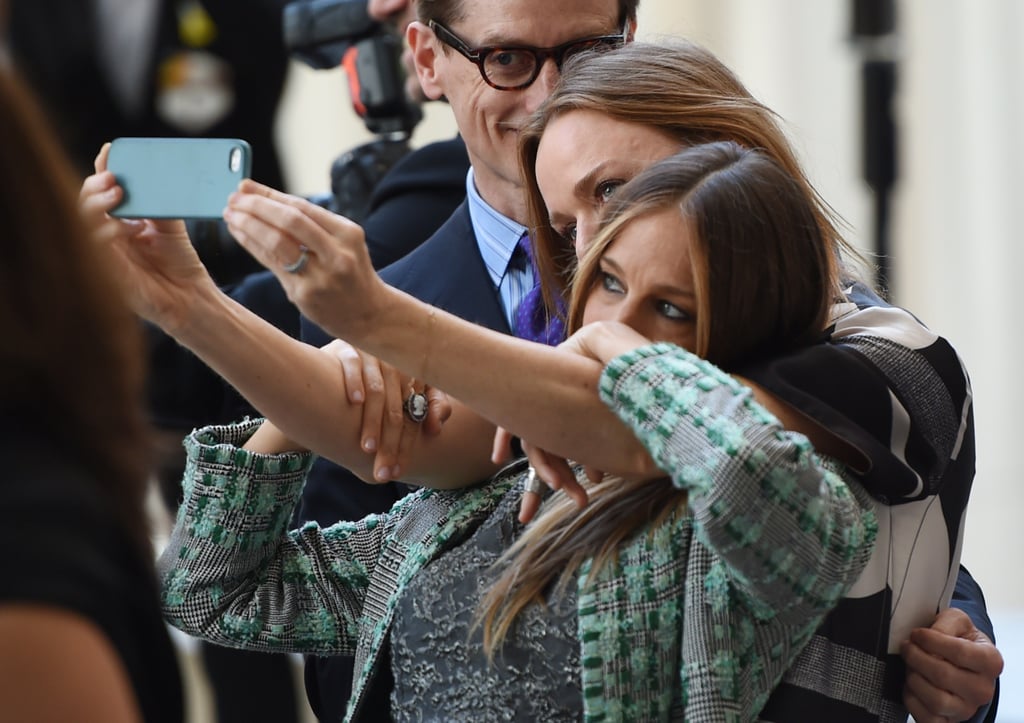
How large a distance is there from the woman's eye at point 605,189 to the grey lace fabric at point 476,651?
284 millimetres

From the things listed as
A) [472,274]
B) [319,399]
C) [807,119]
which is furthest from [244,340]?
[807,119]

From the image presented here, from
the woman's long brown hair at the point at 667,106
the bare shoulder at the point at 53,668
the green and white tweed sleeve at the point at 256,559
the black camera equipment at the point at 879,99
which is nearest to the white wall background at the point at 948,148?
the black camera equipment at the point at 879,99

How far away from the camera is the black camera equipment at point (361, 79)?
2.33 m

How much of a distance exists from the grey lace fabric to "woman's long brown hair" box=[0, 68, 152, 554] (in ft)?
1.72

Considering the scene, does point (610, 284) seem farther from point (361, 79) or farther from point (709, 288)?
point (361, 79)

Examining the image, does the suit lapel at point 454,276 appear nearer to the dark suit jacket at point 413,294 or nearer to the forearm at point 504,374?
the dark suit jacket at point 413,294

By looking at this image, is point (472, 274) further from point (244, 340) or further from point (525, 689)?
point (525, 689)

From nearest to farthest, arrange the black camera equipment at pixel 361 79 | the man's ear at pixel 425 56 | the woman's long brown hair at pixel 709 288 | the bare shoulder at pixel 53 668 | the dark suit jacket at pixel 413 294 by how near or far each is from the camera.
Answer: the bare shoulder at pixel 53 668 < the woman's long brown hair at pixel 709 288 < the dark suit jacket at pixel 413 294 < the man's ear at pixel 425 56 < the black camera equipment at pixel 361 79

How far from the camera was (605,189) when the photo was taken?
147cm

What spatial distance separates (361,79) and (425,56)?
362mm

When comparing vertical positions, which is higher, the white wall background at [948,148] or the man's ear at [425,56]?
the man's ear at [425,56]

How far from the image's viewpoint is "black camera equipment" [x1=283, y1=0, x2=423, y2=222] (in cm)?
233

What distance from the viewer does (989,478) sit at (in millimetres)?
4215

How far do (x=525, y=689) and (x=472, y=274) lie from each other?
624 mm
